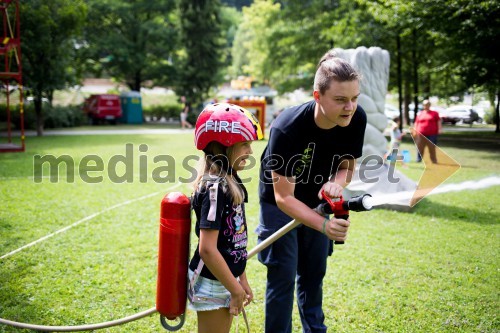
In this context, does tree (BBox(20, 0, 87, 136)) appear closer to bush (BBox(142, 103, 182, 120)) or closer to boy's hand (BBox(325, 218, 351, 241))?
bush (BBox(142, 103, 182, 120))

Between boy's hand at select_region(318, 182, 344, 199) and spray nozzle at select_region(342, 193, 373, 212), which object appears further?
boy's hand at select_region(318, 182, 344, 199)

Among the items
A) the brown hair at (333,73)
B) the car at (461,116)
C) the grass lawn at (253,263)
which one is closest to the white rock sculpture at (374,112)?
the grass lawn at (253,263)

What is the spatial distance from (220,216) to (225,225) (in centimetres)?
14

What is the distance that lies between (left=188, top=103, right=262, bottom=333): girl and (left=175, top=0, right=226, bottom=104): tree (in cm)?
3692

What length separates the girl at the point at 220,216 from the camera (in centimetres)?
254

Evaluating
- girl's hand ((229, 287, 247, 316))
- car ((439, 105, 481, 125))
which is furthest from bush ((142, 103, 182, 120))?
girl's hand ((229, 287, 247, 316))

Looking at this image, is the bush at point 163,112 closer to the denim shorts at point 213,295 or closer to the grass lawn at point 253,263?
the grass lawn at point 253,263

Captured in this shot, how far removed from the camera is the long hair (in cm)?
263

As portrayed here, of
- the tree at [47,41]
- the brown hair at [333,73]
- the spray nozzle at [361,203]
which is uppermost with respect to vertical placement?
the tree at [47,41]

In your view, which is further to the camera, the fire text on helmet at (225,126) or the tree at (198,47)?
the tree at (198,47)

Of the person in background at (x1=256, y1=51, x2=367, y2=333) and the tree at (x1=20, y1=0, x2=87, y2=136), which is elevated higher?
the tree at (x1=20, y1=0, x2=87, y2=136)

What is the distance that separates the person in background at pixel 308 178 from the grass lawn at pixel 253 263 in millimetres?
862

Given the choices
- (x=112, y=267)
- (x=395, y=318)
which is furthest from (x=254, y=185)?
(x=395, y=318)

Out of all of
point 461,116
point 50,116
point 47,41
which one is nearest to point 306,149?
point 47,41
